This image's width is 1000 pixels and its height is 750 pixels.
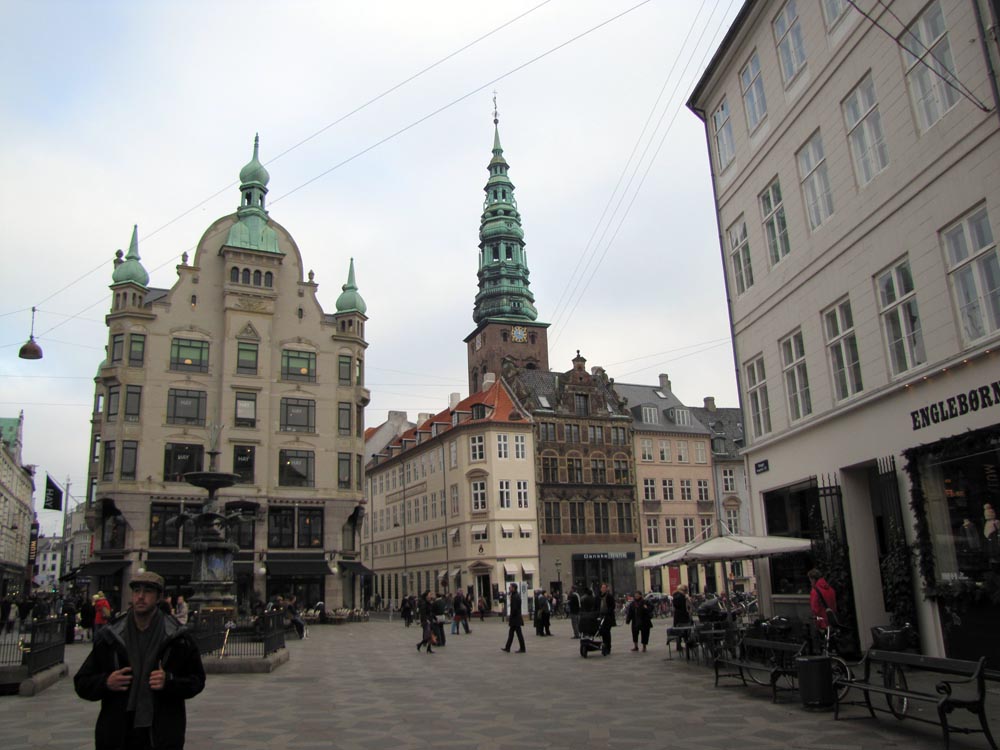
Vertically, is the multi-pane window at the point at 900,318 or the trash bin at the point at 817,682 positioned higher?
the multi-pane window at the point at 900,318

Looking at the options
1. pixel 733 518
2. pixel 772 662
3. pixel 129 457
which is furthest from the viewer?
pixel 733 518

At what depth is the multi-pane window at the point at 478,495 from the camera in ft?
190

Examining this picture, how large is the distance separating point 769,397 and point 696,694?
947 cm

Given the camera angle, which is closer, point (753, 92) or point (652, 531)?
point (753, 92)

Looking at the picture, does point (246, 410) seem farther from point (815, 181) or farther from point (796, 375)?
point (815, 181)

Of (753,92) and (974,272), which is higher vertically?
(753,92)

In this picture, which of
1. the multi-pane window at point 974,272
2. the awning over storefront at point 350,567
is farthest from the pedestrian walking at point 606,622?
the awning over storefront at point 350,567

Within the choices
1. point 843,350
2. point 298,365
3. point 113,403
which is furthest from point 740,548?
point 113,403

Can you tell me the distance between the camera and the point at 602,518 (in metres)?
61.8

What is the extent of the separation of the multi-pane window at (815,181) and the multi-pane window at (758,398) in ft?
14.9

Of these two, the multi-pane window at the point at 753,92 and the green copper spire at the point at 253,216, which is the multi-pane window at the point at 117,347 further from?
the multi-pane window at the point at 753,92

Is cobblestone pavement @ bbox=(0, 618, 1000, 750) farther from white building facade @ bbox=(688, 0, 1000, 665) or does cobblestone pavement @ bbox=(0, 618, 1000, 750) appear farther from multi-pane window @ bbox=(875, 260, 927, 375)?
multi-pane window @ bbox=(875, 260, 927, 375)

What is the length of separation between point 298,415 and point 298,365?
3074 millimetres

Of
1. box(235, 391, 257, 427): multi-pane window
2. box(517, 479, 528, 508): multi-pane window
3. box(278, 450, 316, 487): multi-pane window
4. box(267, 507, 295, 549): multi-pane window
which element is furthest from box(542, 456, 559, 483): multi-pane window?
box(235, 391, 257, 427): multi-pane window
